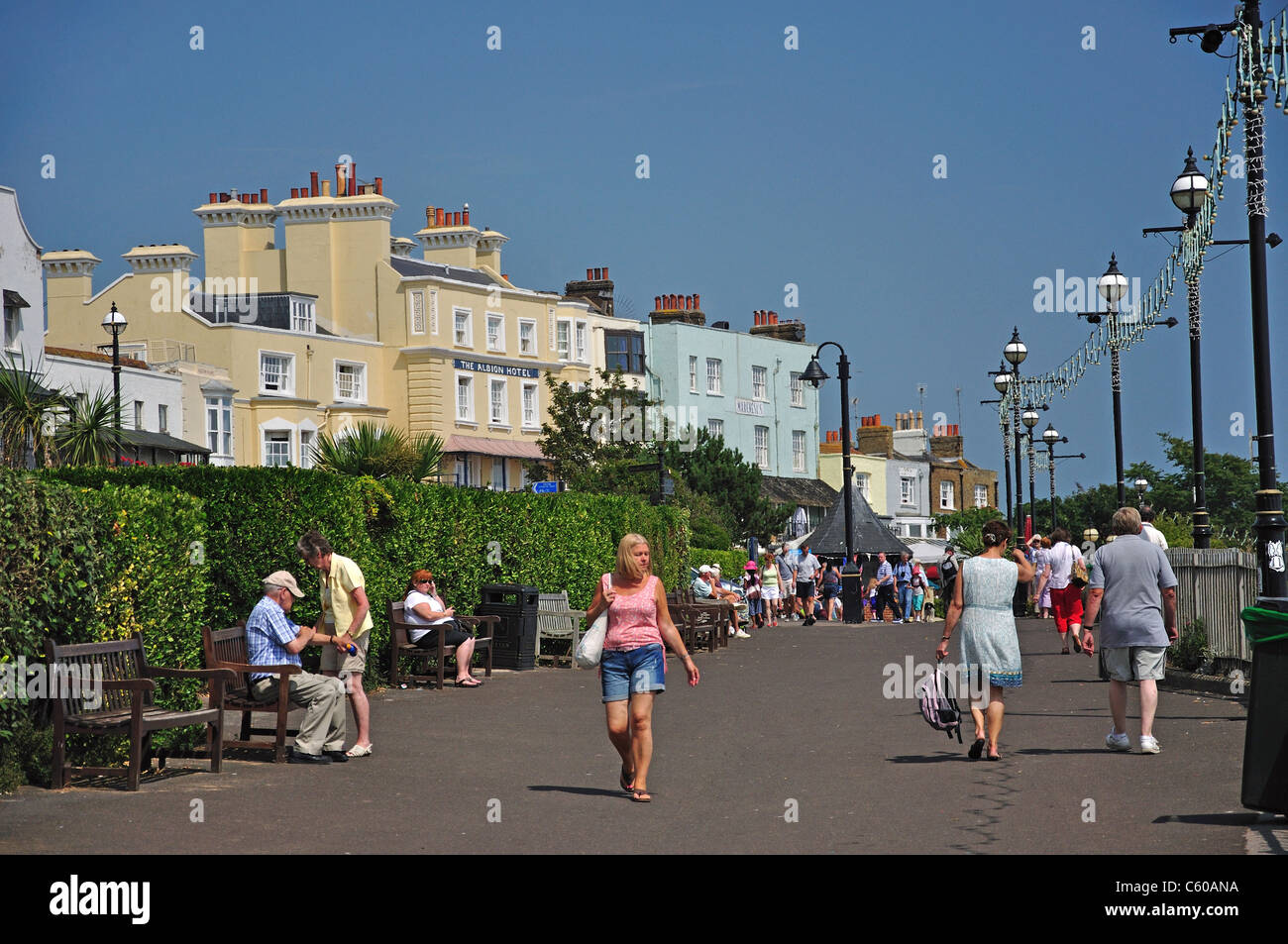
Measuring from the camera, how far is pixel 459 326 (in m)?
64.3

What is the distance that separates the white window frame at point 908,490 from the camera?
92875mm

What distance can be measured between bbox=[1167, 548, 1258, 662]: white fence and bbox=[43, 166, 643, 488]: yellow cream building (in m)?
41.3

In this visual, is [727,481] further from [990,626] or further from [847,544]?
[990,626]

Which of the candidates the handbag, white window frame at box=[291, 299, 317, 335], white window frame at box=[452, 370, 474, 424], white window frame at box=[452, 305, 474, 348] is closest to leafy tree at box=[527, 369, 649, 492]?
white window frame at box=[452, 370, 474, 424]

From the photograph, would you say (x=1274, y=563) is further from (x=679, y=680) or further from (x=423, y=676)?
(x=423, y=676)

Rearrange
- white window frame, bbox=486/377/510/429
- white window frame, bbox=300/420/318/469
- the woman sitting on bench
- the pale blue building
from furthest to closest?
the pale blue building, white window frame, bbox=486/377/510/429, white window frame, bbox=300/420/318/469, the woman sitting on bench

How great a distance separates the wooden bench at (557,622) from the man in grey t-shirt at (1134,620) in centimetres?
1073

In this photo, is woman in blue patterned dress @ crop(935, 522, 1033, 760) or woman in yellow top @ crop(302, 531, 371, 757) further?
woman in yellow top @ crop(302, 531, 371, 757)

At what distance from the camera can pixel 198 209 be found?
208 feet

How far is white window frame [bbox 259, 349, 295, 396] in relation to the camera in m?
56.5

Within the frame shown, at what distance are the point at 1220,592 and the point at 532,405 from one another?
52032 millimetres

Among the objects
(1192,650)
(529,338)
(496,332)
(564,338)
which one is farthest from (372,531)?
(564,338)

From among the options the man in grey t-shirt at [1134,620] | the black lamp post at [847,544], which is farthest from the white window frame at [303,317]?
the man in grey t-shirt at [1134,620]

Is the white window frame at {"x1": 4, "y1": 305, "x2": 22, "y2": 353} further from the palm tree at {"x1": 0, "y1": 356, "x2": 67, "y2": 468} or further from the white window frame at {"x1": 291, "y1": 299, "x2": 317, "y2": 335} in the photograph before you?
the white window frame at {"x1": 291, "y1": 299, "x2": 317, "y2": 335}
